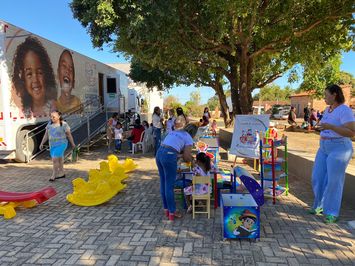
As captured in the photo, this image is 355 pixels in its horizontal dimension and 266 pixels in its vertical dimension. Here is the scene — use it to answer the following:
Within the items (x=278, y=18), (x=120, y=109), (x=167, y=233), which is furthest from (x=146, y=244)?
(x=120, y=109)

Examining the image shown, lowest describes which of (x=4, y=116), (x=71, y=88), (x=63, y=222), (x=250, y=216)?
(x=63, y=222)

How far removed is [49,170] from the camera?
900 centimetres

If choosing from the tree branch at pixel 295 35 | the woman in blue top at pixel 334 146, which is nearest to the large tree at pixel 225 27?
the tree branch at pixel 295 35

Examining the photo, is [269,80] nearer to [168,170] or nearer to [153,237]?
[168,170]

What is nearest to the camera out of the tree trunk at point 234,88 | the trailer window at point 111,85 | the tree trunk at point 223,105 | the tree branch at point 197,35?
the tree branch at point 197,35

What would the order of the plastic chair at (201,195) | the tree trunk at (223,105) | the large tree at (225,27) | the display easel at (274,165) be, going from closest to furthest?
1. the plastic chair at (201,195)
2. the display easel at (274,165)
3. the large tree at (225,27)
4. the tree trunk at (223,105)

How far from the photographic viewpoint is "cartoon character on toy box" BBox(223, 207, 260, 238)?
13.5 ft

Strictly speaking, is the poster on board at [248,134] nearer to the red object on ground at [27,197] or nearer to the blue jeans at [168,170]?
the blue jeans at [168,170]

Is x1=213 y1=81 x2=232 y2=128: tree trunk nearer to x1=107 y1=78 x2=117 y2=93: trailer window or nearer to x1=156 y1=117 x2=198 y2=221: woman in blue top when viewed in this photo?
x1=107 y1=78 x2=117 y2=93: trailer window

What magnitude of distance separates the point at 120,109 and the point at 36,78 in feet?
28.6

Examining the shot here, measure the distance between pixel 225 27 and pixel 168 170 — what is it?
5.50 meters

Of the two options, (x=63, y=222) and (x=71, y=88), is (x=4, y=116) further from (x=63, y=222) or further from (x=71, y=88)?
(x=63, y=222)

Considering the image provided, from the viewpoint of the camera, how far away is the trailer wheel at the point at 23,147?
9.26 metres

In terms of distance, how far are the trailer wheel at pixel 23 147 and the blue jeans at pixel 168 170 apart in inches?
237
